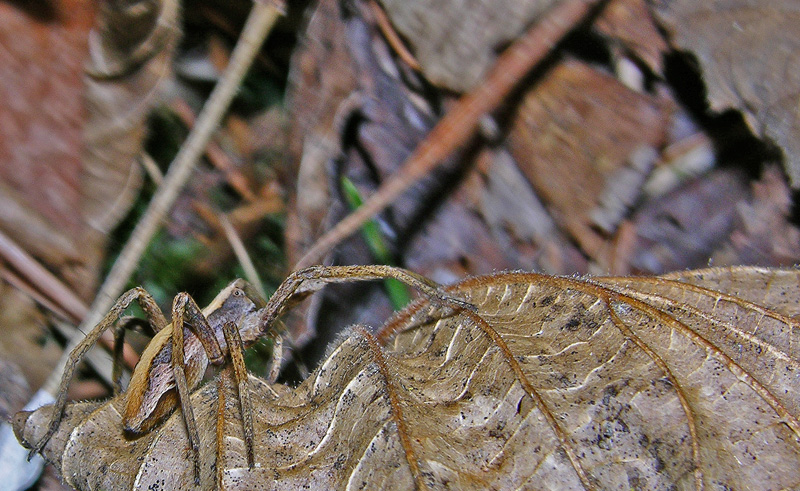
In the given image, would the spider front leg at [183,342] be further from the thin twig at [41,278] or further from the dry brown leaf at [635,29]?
the dry brown leaf at [635,29]

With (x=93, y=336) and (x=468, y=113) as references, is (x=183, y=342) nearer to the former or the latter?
(x=93, y=336)

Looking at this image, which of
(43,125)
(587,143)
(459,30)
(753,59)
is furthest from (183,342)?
(753,59)

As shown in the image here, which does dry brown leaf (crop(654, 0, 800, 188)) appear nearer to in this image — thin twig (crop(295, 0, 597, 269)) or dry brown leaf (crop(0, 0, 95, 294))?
thin twig (crop(295, 0, 597, 269))

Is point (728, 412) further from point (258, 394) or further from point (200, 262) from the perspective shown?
point (200, 262)

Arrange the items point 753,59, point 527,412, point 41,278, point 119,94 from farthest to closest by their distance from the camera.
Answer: point 119,94
point 41,278
point 753,59
point 527,412

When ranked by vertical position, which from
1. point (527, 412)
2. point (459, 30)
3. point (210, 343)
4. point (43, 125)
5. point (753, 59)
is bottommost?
point (527, 412)

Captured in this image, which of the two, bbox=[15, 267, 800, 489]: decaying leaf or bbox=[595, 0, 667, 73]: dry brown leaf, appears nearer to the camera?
bbox=[15, 267, 800, 489]: decaying leaf

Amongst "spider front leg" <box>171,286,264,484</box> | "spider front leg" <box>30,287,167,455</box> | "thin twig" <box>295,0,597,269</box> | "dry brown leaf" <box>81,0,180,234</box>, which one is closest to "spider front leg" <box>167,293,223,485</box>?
"spider front leg" <box>171,286,264,484</box>
